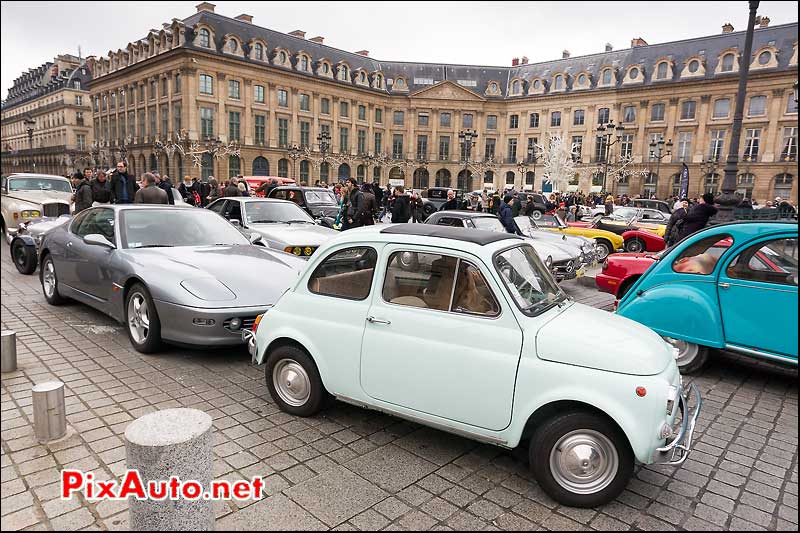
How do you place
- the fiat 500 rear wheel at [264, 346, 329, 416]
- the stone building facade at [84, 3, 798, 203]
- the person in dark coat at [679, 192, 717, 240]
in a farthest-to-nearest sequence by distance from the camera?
1. the stone building facade at [84, 3, 798, 203]
2. the person in dark coat at [679, 192, 717, 240]
3. the fiat 500 rear wheel at [264, 346, 329, 416]

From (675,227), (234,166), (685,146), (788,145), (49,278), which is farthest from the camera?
(685,146)

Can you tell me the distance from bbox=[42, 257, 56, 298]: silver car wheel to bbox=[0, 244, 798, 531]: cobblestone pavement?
257 centimetres

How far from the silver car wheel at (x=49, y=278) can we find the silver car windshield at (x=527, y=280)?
709 centimetres

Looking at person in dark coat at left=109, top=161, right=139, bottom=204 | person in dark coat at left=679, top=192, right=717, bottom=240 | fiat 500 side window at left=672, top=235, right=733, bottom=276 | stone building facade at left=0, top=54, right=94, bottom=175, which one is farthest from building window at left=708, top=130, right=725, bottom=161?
stone building facade at left=0, top=54, right=94, bottom=175

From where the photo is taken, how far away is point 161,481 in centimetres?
260

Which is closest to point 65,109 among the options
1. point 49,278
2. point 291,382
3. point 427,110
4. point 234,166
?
point 234,166

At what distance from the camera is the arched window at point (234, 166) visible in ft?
196

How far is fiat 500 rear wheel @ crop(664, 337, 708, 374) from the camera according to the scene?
5840 millimetres

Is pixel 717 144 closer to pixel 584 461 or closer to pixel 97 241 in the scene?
pixel 97 241

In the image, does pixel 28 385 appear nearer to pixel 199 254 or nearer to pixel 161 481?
pixel 199 254

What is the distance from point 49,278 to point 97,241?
2.12m

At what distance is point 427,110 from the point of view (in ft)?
250

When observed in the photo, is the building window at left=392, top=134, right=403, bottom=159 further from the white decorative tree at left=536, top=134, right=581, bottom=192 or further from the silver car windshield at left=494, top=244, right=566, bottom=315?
the silver car windshield at left=494, top=244, right=566, bottom=315

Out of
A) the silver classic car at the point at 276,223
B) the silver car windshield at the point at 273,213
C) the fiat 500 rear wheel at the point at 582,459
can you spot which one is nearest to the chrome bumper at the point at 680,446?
the fiat 500 rear wheel at the point at 582,459
